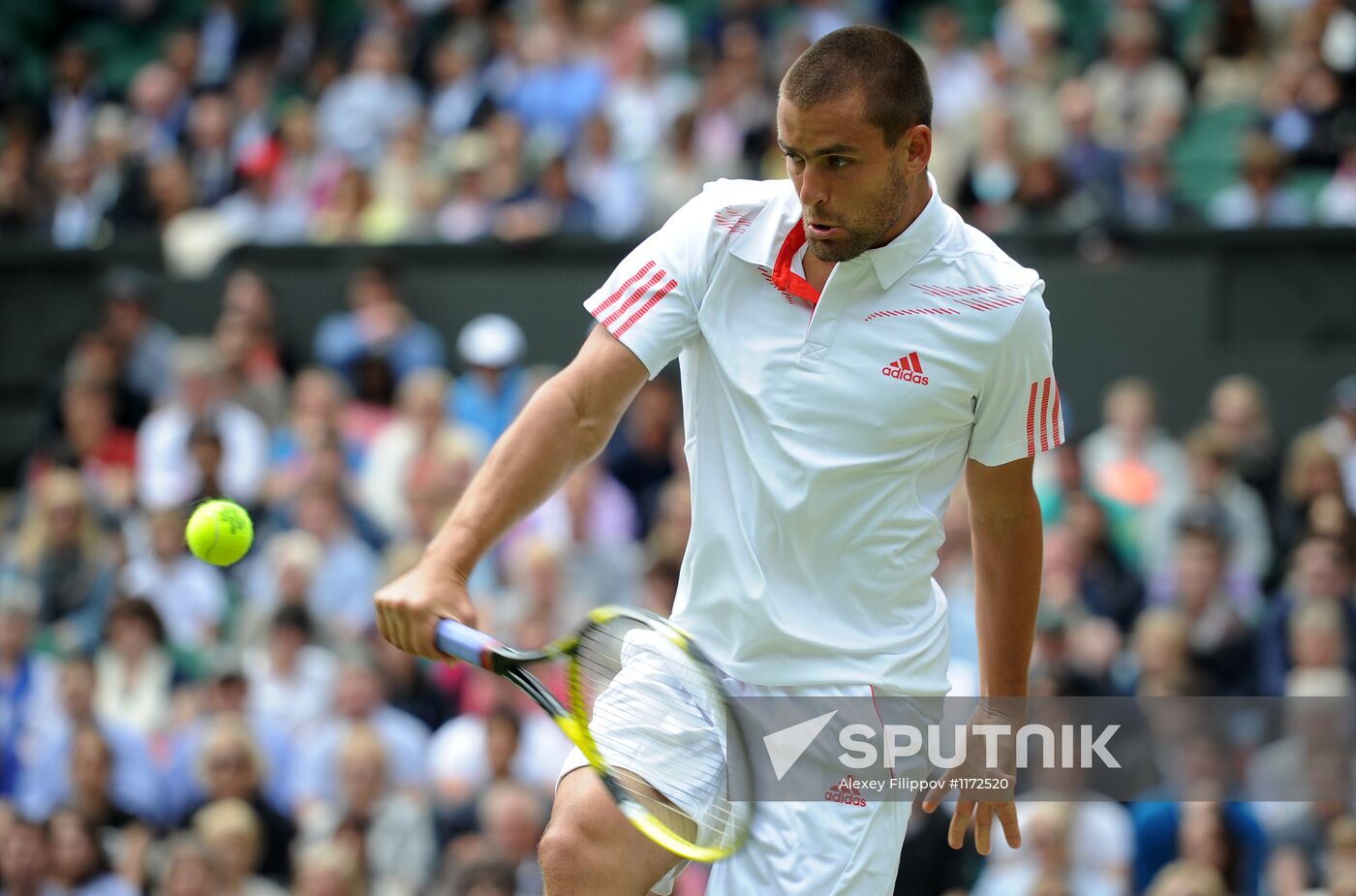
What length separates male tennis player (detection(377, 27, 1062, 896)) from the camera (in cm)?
386

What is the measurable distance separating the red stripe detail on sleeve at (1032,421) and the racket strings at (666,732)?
82 cm

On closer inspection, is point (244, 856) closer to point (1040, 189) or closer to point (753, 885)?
point (753, 885)

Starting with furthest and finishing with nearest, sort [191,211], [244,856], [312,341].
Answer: [191,211] < [312,341] < [244,856]

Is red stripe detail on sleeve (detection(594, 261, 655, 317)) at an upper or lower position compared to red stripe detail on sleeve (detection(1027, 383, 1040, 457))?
upper

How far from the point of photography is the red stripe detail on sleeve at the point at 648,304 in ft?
13.1

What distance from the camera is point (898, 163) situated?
155 inches

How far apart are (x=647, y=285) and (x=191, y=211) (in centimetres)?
911

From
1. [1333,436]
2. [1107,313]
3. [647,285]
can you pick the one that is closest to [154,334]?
[1107,313]

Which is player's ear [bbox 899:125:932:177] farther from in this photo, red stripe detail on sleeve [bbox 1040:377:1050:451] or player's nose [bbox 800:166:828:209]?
red stripe detail on sleeve [bbox 1040:377:1050:451]

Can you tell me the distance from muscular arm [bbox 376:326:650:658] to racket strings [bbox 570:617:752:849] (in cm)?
32

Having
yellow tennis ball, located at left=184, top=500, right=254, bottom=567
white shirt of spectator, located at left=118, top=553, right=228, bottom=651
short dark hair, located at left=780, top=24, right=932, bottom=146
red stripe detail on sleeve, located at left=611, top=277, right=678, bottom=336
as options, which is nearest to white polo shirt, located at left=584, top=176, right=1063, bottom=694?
red stripe detail on sleeve, located at left=611, top=277, right=678, bottom=336

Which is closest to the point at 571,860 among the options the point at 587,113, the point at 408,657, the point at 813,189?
the point at 813,189

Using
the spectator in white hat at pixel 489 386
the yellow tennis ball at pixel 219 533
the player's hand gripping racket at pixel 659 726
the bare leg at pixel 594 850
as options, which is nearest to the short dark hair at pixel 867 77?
the player's hand gripping racket at pixel 659 726

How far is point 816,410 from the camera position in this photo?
393 cm
